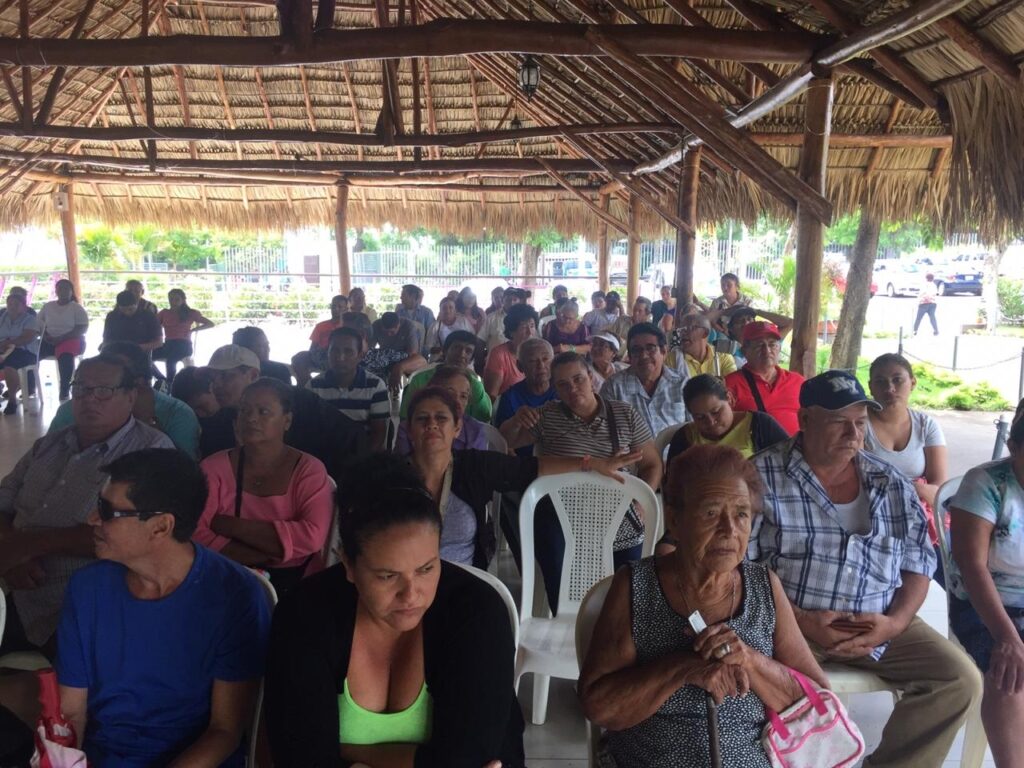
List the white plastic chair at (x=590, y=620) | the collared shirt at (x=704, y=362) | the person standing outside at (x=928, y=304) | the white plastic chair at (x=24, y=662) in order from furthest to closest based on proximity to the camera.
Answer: the person standing outside at (x=928, y=304), the collared shirt at (x=704, y=362), the white plastic chair at (x=24, y=662), the white plastic chair at (x=590, y=620)

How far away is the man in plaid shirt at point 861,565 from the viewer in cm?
231

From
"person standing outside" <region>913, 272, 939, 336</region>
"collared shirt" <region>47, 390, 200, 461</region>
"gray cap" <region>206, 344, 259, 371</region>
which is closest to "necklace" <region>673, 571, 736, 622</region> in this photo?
"collared shirt" <region>47, 390, 200, 461</region>

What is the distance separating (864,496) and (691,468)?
0.90 metres

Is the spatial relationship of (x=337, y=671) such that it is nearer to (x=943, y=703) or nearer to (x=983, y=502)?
(x=943, y=703)

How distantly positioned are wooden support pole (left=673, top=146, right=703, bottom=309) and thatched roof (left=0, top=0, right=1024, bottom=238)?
0.39m

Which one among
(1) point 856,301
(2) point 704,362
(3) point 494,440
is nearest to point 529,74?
(2) point 704,362

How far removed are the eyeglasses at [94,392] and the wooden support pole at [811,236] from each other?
383cm

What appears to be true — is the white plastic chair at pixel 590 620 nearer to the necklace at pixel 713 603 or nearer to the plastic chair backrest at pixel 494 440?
the necklace at pixel 713 603

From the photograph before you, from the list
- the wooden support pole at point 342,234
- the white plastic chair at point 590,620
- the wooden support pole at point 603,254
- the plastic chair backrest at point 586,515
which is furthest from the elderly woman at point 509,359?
the wooden support pole at point 603,254

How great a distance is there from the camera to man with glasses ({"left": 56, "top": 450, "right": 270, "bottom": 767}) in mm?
1756

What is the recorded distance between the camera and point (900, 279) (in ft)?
84.5

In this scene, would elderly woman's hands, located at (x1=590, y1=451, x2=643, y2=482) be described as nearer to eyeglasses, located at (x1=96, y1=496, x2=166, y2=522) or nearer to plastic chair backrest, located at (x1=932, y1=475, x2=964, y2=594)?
plastic chair backrest, located at (x1=932, y1=475, x2=964, y2=594)

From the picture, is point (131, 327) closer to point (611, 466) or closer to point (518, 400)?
point (518, 400)

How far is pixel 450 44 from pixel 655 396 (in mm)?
2451
